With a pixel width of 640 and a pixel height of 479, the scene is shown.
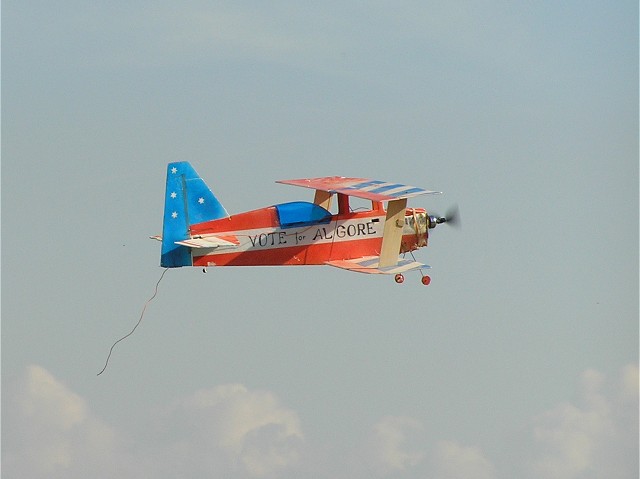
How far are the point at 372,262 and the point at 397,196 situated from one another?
199cm

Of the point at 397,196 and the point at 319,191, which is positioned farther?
the point at 319,191

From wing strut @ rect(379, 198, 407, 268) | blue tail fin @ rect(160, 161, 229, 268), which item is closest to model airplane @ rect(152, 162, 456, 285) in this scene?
blue tail fin @ rect(160, 161, 229, 268)

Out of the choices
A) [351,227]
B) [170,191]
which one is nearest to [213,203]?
[170,191]

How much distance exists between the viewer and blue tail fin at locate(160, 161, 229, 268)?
35500 mm

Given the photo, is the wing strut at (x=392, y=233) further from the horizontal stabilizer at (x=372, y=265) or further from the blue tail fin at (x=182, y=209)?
the blue tail fin at (x=182, y=209)

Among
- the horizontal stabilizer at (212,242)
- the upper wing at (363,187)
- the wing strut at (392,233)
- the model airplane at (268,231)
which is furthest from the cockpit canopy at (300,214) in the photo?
the wing strut at (392,233)

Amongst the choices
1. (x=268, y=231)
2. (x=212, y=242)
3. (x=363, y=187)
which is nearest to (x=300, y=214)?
(x=268, y=231)

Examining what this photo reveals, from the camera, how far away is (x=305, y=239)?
3562cm

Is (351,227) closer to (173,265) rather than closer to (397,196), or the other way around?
(397,196)

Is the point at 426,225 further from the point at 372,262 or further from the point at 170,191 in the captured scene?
the point at 170,191

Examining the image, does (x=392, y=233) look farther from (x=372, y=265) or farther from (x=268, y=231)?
(x=268, y=231)

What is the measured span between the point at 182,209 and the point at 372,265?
5199 millimetres

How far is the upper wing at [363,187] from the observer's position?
112ft

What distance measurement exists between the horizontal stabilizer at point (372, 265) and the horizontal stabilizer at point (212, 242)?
254 cm
